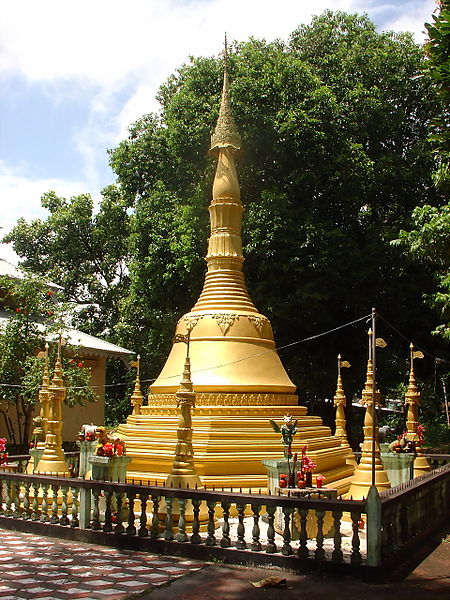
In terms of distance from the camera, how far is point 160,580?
766 centimetres

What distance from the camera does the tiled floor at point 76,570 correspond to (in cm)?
711

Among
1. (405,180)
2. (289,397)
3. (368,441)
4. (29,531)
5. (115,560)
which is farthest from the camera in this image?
(405,180)

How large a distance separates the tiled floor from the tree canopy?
15931mm

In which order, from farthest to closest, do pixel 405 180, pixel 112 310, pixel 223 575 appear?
1. pixel 112 310
2. pixel 405 180
3. pixel 223 575

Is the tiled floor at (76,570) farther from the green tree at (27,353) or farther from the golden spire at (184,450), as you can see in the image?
the green tree at (27,353)

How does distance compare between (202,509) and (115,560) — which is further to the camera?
(202,509)

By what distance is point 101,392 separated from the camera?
29219mm

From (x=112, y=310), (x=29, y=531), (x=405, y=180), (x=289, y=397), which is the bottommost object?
(x=29, y=531)

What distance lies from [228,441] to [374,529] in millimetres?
5711

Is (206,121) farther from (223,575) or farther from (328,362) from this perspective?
(223,575)

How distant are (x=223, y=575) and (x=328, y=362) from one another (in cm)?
1965

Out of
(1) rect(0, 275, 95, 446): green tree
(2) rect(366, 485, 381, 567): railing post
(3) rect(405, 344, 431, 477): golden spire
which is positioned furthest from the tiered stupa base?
(1) rect(0, 275, 95, 446): green tree

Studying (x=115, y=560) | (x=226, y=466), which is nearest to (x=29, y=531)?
(x=115, y=560)

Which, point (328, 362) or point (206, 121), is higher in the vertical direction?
point (206, 121)
